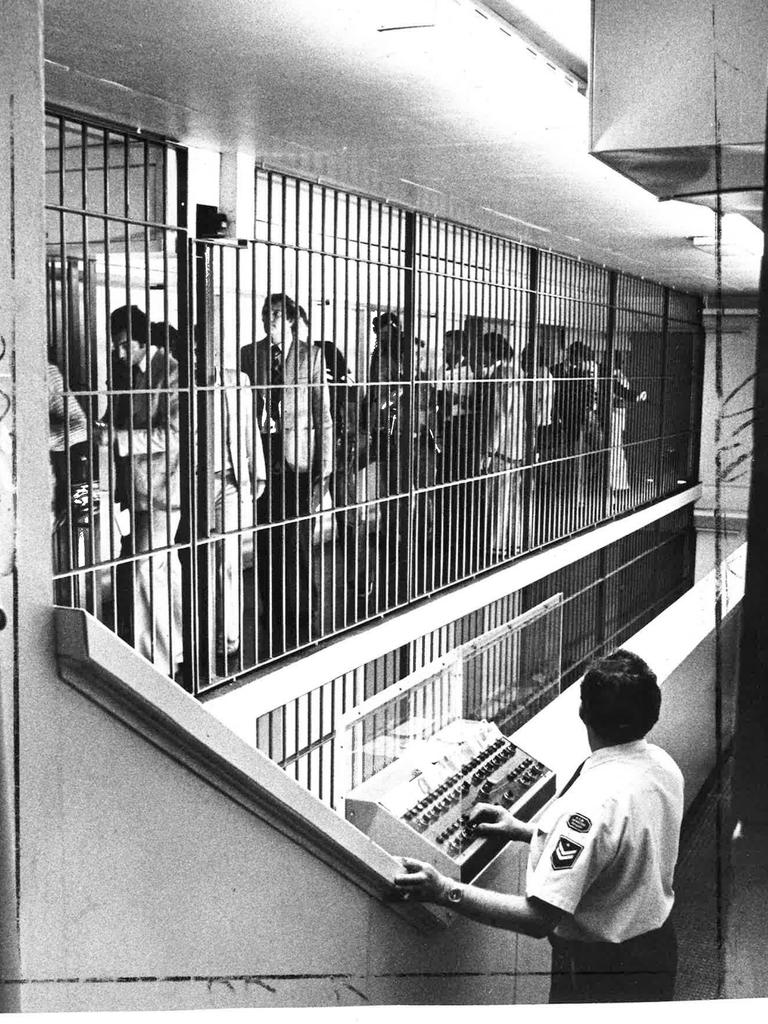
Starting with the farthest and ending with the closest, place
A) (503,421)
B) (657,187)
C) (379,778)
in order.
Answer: (503,421), (379,778), (657,187)

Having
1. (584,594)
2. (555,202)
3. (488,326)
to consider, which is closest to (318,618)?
(584,594)

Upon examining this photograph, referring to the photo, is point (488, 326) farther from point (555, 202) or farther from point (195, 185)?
point (195, 185)

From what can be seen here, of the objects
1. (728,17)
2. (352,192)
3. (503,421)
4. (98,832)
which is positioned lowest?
(98,832)

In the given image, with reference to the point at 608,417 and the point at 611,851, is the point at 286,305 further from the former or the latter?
the point at 611,851

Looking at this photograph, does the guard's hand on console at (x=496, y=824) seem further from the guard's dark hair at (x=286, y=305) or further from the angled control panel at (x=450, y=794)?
the guard's dark hair at (x=286, y=305)

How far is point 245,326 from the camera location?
3.61 m

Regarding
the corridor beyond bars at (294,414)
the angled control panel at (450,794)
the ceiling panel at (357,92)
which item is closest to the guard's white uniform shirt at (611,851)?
the angled control panel at (450,794)

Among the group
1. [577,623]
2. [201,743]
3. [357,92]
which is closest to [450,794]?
[201,743]

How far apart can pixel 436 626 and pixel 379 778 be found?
149 cm

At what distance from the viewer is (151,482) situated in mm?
2248

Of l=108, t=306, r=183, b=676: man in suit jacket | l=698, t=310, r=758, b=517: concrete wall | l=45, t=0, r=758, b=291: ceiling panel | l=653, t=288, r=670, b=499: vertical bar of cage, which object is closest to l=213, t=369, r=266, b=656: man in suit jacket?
l=108, t=306, r=183, b=676: man in suit jacket

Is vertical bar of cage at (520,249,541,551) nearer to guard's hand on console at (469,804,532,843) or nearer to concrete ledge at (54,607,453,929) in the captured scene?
guard's hand on console at (469,804,532,843)

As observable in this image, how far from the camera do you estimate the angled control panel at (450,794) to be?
177cm

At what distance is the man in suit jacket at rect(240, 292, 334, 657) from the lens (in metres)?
2.84
